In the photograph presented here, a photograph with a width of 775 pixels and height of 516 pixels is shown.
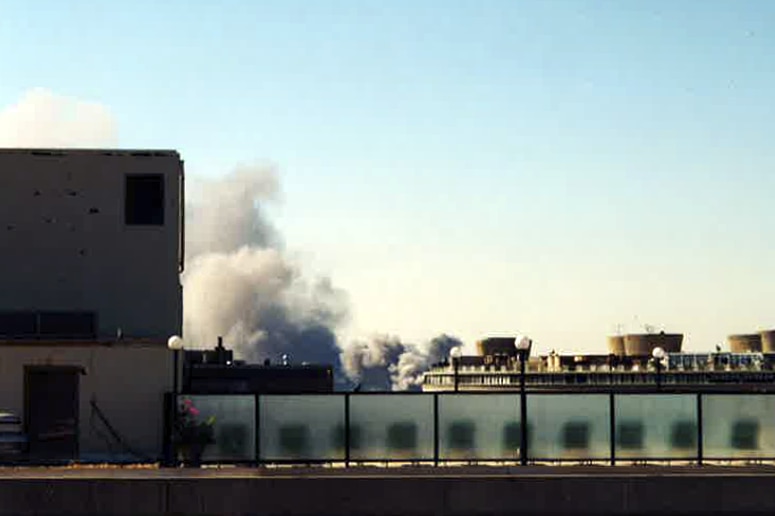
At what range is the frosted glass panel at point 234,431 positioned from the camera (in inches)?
1647

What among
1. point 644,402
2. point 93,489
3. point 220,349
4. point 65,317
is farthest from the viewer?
point 220,349

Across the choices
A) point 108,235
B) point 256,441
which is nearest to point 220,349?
point 108,235

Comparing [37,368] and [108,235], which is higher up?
[108,235]

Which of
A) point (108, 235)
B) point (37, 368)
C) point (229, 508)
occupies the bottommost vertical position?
point (229, 508)

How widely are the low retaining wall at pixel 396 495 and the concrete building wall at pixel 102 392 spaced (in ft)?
35.7

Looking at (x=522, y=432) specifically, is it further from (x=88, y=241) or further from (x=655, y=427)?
(x=88, y=241)

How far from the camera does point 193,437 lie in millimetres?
41906

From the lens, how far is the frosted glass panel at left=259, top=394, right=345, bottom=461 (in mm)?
41500

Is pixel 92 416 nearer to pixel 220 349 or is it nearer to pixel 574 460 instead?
pixel 574 460

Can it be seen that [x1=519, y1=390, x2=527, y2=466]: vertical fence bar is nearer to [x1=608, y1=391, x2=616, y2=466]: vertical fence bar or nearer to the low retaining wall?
[x1=608, y1=391, x2=616, y2=466]: vertical fence bar

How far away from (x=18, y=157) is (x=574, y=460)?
23237 millimetres

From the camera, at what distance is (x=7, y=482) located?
112 feet

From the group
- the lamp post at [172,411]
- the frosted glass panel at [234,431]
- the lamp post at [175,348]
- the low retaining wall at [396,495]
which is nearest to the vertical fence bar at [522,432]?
the low retaining wall at [396,495]

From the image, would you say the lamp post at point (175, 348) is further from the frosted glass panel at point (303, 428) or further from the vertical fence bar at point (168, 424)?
the frosted glass panel at point (303, 428)
